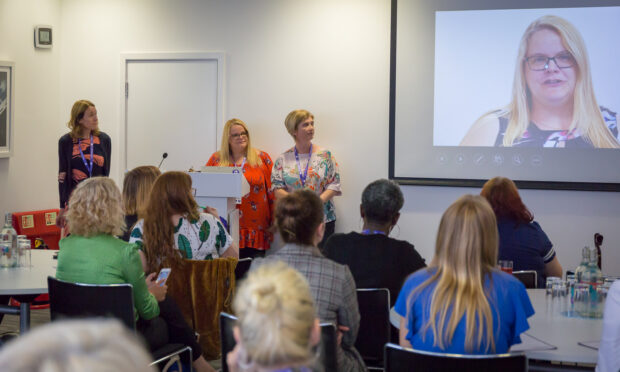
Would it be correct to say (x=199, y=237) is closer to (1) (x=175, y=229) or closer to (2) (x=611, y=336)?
(1) (x=175, y=229)

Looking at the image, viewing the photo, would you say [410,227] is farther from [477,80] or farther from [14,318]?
[14,318]

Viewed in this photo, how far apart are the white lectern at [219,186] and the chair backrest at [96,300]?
2709mm

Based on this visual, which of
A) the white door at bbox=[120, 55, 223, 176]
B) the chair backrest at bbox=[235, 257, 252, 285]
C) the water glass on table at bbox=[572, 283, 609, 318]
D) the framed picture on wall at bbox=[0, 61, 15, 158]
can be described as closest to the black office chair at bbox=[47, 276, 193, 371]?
the chair backrest at bbox=[235, 257, 252, 285]

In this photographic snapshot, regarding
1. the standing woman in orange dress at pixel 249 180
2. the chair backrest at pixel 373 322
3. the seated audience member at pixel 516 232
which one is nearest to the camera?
the chair backrest at pixel 373 322

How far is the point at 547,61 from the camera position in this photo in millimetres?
6172

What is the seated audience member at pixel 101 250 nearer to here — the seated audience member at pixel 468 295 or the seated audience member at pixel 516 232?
the seated audience member at pixel 468 295

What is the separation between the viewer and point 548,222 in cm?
625

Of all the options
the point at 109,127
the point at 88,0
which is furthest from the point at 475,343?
the point at 88,0

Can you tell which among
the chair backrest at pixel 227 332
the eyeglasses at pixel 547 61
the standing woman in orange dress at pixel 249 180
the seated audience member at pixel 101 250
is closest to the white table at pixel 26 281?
the seated audience member at pixel 101 250

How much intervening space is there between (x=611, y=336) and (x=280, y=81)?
4.83 m

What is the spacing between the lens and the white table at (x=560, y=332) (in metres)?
2.60

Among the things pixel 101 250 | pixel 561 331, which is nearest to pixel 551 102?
pixel 561 331

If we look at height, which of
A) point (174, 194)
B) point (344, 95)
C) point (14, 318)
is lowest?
point (14, 318)

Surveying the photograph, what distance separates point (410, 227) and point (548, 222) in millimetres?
1214
